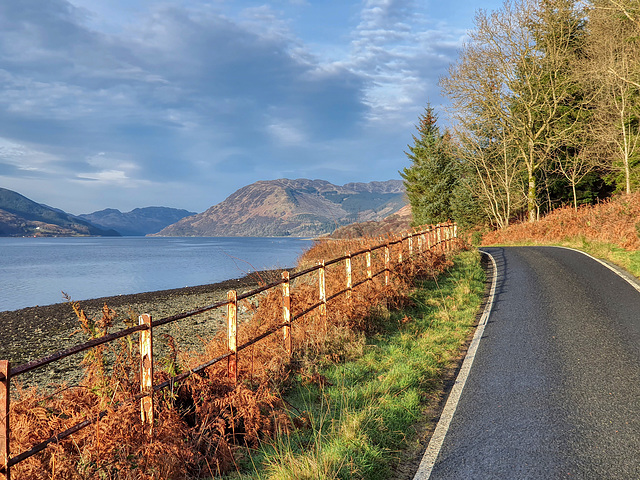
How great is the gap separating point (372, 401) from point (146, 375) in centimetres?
286

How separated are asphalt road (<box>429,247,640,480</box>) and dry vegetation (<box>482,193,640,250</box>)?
9.78m

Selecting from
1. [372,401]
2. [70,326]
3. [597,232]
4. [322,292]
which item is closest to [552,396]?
[372,401]

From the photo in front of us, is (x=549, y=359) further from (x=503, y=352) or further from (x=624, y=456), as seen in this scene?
(x=624, y=456)

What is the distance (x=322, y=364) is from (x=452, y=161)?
37885 millimetres

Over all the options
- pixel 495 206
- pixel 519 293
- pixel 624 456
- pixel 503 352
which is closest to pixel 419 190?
pixel 495 206

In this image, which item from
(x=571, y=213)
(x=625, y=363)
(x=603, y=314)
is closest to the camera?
(x=625, y=363)

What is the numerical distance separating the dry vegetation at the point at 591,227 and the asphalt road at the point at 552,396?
9.78 m

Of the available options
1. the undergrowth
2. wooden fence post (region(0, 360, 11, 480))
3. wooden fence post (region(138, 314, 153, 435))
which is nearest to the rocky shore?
wooden fence post (region(138, 314, 153, 435))

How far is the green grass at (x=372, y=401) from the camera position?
13.1 ft

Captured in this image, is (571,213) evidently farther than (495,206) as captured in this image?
No

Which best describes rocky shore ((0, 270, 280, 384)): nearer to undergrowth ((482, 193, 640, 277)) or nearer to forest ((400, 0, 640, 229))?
undergrowth ((482, 193, 640, 277))

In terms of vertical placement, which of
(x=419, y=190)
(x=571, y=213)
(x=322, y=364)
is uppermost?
(x=419, y=190)

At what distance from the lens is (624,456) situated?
3.96 metres

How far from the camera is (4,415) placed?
277 cm
